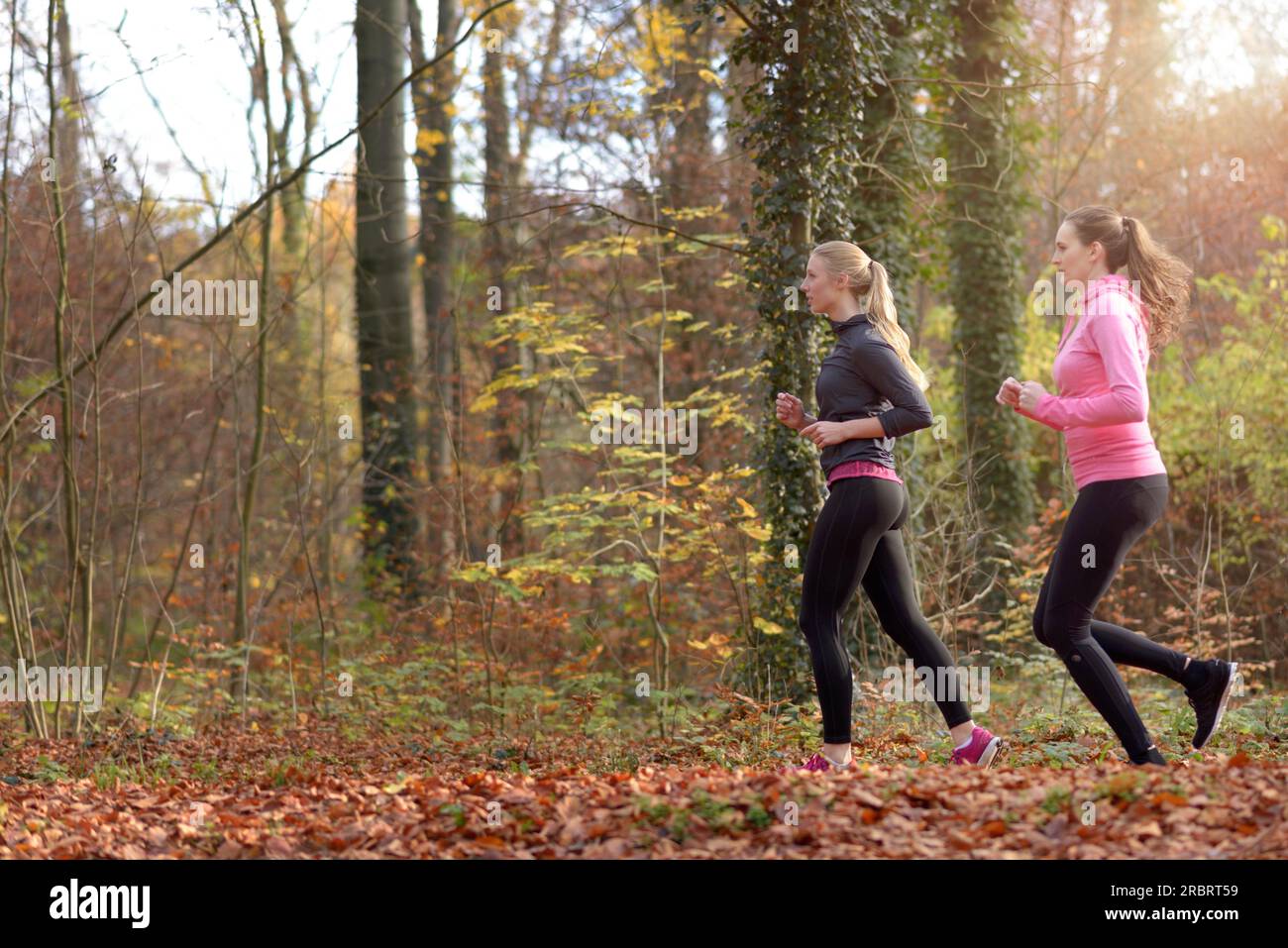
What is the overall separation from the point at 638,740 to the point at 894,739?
173 centimetres

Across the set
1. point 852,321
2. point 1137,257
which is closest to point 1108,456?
point 1137,257

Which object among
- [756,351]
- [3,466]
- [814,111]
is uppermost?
[814,111]

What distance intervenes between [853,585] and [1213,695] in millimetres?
1557

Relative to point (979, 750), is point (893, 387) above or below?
above

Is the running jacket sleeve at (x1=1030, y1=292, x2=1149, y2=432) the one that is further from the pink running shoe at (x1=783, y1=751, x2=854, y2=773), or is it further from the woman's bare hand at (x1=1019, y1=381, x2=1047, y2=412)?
the pink running shoe at (x1=783, y1=751, x2=854, y2=773)

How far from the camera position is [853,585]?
5.45 meters

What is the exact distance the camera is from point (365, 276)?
14203 mm

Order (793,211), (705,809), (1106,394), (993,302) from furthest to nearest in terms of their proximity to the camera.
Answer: (993,302) < (793,211) < (1106,394) < (705,809)

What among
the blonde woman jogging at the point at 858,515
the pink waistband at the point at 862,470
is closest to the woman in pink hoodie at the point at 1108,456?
the blonde woman jogging at the point at 858,515

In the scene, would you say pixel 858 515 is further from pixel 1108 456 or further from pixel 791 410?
pixel 1108 456

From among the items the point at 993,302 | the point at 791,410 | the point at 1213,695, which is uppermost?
the point at 993,302

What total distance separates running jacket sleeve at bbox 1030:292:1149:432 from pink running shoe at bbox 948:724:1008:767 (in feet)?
4.64
